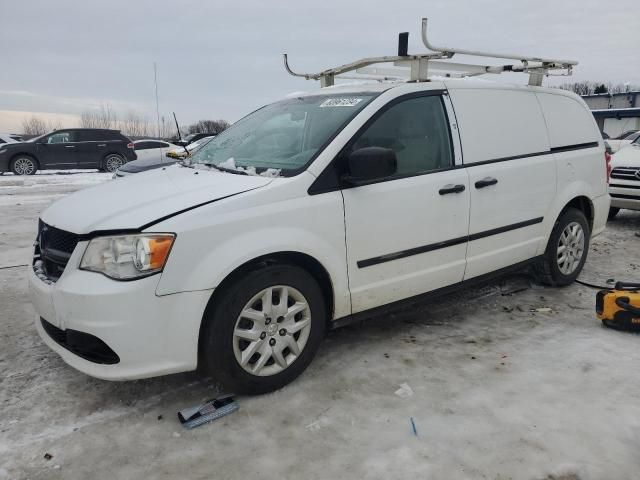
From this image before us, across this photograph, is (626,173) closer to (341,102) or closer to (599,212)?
(599,212)

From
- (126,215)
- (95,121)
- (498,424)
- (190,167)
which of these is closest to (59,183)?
(190,167)

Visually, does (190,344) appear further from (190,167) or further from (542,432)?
(542,432)

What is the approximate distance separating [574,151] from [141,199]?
A: 3666mm

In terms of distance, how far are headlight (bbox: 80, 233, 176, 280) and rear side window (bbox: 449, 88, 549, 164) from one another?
2227 millimetres

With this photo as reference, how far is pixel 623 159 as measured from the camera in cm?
758

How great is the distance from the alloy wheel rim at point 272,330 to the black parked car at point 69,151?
17.3 metres

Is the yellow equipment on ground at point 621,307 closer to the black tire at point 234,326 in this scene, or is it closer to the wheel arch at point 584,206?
the wheel arch at point 584,206

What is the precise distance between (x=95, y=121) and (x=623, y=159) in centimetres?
→ 6699

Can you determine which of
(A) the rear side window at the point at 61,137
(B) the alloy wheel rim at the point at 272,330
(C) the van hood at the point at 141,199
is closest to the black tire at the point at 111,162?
(A) the rear side window at the point at 61,137

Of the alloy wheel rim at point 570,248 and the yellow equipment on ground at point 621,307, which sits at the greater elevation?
the alloy wheel rim at point 570,248

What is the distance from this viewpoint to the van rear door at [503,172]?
12.3ft

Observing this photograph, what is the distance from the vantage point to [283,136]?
3.57 m

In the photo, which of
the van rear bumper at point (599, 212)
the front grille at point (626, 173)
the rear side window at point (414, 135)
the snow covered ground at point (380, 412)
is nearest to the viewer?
the snow covered ground at point (380, 412)

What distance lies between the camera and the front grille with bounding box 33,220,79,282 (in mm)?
2770
